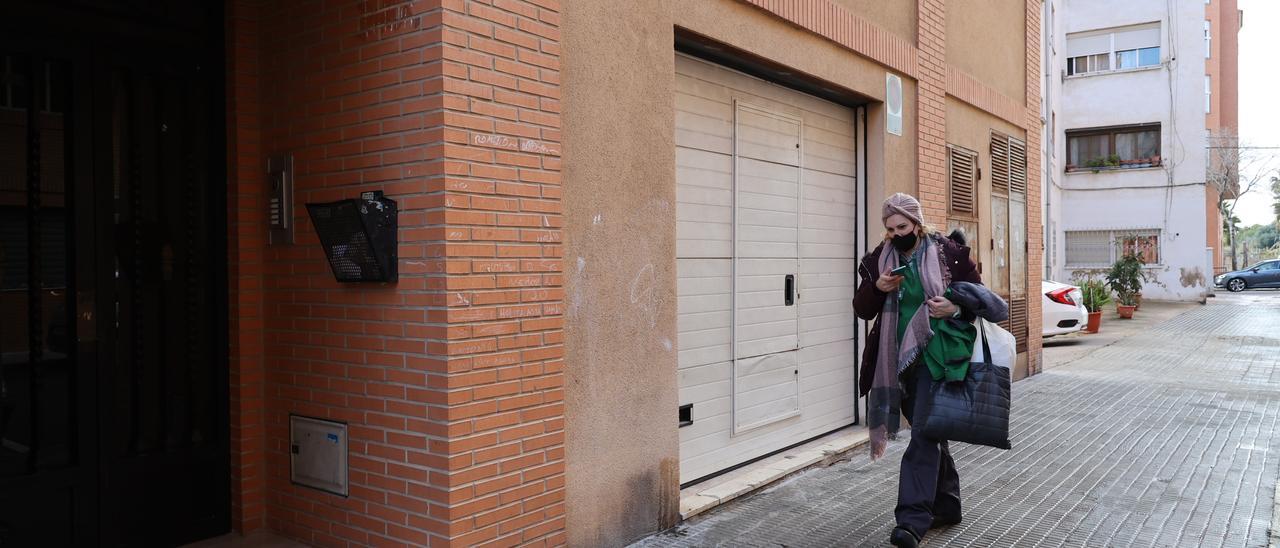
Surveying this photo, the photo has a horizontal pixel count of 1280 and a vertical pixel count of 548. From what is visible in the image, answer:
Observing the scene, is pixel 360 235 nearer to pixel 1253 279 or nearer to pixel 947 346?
pixel 947 346

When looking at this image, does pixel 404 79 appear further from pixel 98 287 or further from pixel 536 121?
pixel 98 287

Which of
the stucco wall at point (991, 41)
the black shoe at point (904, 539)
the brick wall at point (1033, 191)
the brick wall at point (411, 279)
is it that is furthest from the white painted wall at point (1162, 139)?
the brick wall at point (411, 279)

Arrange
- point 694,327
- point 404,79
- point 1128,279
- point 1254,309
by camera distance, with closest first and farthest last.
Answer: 1. point 404,79
2. point 694,327
3. point 1128,279
4. point 1254,309

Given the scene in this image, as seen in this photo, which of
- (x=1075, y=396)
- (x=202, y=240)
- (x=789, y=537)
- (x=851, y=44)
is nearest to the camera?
(x=202, y=240)

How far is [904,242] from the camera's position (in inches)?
182

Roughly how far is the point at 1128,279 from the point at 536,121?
2282cm

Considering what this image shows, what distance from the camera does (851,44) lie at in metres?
6.78

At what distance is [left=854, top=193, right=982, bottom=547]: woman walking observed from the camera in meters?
4.48

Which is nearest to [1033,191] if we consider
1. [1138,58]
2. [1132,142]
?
[1132,142]

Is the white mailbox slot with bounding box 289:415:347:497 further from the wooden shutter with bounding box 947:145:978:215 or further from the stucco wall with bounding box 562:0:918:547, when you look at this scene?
the wooden shutter with bounding box 947:145:978:215

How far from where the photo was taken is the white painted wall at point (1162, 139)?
27641mm

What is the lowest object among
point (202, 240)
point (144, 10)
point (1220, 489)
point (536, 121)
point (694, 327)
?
point (1220, 489)

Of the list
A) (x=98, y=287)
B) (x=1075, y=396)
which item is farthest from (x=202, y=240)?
(x=1075, y=396)

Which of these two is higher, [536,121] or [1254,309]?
[536,121]
